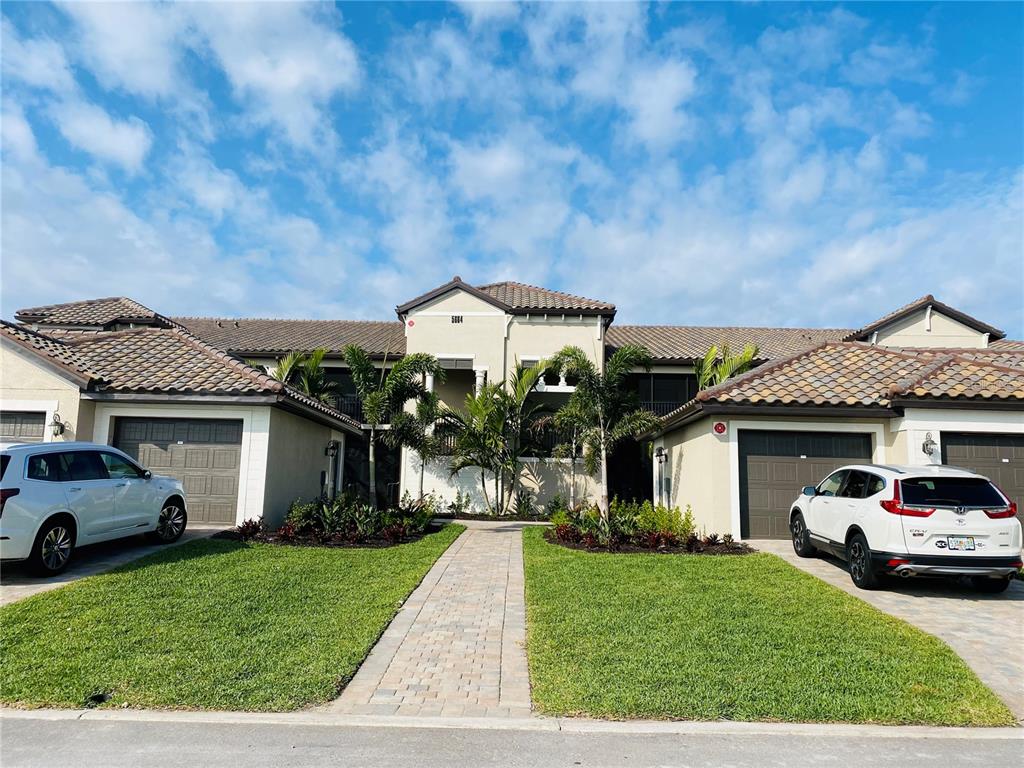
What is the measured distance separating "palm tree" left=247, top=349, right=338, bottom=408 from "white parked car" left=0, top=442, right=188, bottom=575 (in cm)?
1040

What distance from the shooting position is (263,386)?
13.5m

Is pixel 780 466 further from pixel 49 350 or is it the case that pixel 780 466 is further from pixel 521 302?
pixel 49 350

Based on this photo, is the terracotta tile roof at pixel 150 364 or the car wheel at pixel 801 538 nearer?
the car wheel at pixel 801 538

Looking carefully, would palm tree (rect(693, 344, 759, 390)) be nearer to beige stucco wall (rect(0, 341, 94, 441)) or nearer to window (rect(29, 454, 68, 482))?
window (rect(29, 454, 68, 482))

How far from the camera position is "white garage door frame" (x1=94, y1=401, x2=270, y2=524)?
13.6m

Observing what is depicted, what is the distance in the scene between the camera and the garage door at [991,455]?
40.8ft

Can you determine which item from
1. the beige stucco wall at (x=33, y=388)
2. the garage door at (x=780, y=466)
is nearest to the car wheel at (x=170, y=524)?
the beige stucco wall at (x=33, y=388)

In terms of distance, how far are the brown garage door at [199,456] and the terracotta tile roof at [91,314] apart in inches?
409

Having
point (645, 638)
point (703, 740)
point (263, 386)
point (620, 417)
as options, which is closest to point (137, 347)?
point (263, 386)

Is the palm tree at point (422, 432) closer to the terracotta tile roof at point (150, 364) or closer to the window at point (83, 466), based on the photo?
the terracotta tile roof at point (150, 364)

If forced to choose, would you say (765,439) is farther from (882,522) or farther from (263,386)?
(263,386)

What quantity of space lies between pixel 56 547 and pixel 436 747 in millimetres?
7135

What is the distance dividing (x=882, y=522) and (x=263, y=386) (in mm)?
11668

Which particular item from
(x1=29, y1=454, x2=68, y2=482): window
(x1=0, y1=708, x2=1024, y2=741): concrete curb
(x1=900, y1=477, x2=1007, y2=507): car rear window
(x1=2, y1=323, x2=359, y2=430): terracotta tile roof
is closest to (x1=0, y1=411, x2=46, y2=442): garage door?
(x1=2, y1=323, x2=359, y2=430): terracotta tile roof
